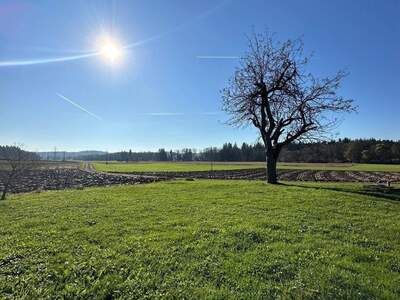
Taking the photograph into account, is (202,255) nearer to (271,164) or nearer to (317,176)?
(271,164)

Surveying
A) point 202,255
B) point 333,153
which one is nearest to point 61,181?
point 202,255

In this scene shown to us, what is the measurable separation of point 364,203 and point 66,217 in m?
14.3

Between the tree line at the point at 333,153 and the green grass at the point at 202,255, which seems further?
the tree line at the point at 333,153

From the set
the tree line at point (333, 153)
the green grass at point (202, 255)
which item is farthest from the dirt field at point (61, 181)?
the tree line at point (333, 153)

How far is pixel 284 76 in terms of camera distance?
25906 millimetres

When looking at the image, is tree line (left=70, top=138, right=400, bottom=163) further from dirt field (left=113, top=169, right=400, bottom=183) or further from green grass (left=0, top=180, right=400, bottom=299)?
green grass (left=0, top=180, right=400, bottom=299)

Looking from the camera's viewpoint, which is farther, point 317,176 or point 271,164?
point 317,176

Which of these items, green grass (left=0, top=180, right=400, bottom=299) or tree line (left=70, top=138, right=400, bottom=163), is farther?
tree line (left=70, top=138, right=400, bottom=163)

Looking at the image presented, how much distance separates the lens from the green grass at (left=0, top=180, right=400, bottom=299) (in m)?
5.08

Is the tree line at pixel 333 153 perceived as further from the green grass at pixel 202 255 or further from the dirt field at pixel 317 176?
the green grass at pixel 202 255

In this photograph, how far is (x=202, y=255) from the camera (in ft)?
21.7

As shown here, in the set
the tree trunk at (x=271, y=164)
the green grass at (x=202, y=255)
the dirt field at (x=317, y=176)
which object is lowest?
the dirt field at (x=317, y=176)

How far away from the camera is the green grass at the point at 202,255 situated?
16.7 ft

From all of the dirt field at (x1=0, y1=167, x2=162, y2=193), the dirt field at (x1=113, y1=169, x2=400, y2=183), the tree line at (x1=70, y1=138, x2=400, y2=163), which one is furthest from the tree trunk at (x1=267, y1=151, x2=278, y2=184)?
the tree line at (x1=70, y1=138, x2=400, y2=163)
